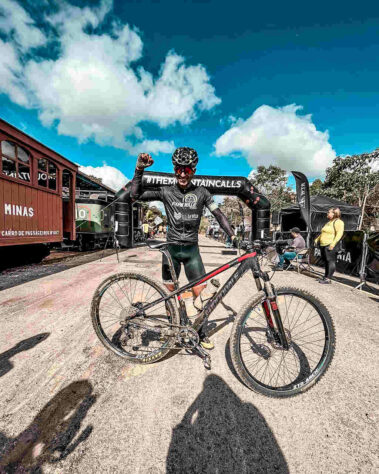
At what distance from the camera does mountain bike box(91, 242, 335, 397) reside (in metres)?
1.97

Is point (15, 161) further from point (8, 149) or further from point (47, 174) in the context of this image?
point (47, 174)

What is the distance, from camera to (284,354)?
2.43 m

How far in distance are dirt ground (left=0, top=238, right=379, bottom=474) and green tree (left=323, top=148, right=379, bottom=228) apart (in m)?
30.1

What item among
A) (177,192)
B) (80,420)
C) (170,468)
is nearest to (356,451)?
(170,468)

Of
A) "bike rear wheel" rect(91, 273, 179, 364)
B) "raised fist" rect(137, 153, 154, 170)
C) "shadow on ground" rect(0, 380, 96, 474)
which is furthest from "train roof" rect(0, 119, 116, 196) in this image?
"shadow on ground" rect(0, 380, 96, 474)

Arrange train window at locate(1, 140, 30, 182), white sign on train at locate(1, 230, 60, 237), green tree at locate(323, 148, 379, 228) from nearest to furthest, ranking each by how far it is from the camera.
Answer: train window at locate(1, 140, 30, 182)
white sign on train at locate(1, 230, 60, 237)
green tree at locate(323, 148, 379, 228)

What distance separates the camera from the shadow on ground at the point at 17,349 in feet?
7.35

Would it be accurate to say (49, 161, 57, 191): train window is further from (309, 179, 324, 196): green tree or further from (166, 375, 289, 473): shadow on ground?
→ (309, 179, 324, 196): green tree

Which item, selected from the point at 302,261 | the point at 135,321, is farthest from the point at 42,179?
the point at 302,261

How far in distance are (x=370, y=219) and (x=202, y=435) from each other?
3375 cm

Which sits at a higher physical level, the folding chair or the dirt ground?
the folding chair

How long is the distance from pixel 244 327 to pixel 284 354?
0.69m

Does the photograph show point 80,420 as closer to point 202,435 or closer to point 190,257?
point 202,435

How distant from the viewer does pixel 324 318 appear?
6.53ft
